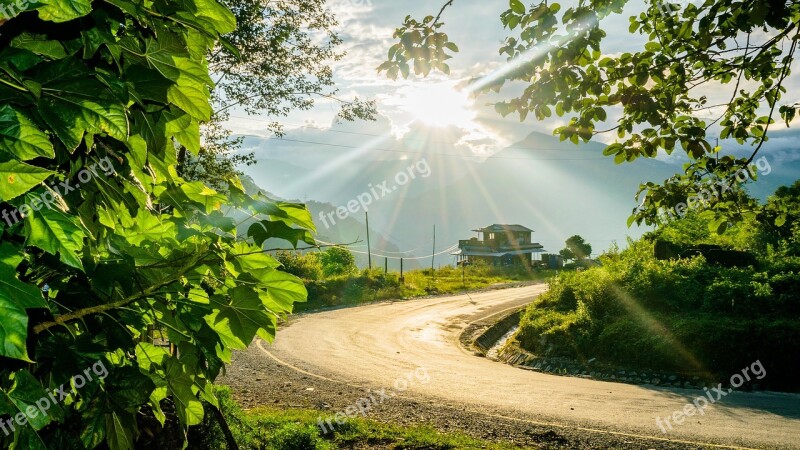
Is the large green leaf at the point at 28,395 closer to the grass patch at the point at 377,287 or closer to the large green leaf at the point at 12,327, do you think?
the large green leaf at the point at 12,327

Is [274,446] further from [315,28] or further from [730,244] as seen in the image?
[730,244]

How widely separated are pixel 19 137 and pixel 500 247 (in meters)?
88.9

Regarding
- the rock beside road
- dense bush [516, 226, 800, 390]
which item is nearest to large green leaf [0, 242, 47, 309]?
the rock beside road

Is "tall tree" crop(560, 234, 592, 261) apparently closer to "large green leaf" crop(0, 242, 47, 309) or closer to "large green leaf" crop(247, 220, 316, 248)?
"large green leaf" crop(247, 220, 316, 248)

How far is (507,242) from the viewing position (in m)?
88.2

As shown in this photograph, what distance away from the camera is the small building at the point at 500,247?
281ft

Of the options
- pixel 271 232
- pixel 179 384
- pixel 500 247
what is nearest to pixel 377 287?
pixel 179 384

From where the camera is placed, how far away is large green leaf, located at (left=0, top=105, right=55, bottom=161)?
32.9 inches

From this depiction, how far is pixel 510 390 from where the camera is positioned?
42.4 feet

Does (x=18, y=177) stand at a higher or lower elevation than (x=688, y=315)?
higher

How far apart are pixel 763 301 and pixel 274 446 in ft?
55.7

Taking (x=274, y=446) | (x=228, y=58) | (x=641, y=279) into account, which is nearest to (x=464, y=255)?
(x=641, y=279)

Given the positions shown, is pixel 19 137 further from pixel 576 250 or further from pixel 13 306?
pixel 576 250

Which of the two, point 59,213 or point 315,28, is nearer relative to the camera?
point 59,213
